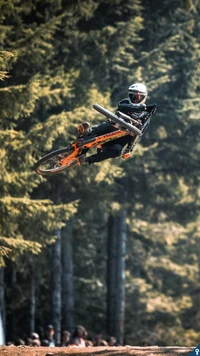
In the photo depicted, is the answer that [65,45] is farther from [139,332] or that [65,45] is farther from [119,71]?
[139,332]

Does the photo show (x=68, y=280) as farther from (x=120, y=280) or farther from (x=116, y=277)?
(x=120, y=280)

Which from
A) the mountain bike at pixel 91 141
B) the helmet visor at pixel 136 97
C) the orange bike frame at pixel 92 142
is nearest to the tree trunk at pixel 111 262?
the mountain bike at pixel 91 141

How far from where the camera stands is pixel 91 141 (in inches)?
647

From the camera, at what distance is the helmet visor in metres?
16.1

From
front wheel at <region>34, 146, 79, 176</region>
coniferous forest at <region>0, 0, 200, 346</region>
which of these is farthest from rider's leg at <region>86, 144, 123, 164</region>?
coniferous forest at <region>0, 0, 200, 346</region>

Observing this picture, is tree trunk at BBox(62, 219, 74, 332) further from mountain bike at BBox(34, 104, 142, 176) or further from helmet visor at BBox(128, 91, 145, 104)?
helmet visor at BBox(128, 91, 145, 104)

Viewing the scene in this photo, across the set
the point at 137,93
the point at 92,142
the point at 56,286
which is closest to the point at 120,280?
the point at 56,286

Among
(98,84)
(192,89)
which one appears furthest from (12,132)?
(192,89)

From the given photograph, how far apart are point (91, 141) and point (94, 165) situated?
696cm

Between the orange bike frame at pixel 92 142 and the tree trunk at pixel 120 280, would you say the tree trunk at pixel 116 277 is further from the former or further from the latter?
the orange bike frame at pixel 92 142

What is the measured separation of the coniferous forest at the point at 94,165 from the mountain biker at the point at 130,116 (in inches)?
94.9

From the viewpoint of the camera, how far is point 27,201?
68.2ft

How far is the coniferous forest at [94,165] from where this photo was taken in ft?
70.3

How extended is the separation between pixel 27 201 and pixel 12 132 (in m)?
1.95
